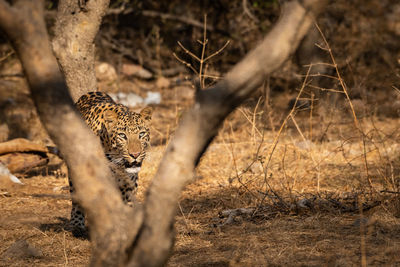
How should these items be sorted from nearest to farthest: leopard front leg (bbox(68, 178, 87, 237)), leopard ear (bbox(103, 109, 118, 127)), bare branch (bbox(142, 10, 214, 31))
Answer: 1. leopard front leg (bbox(68, 178, 87, 237))
2. leopard ear (bbox(103, 109, 118, 127))
3. bare branch (bbox(142, 10, 214, 31))

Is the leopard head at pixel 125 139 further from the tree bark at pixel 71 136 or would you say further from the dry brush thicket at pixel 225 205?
the tree bark at pixel 71 136

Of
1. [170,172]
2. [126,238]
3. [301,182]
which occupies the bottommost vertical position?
[301,182]

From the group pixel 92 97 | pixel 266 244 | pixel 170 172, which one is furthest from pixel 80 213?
pixel 170 172

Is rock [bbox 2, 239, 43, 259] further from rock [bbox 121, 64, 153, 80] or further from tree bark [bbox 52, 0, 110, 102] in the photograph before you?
rock [bbox 121, 64, 153, 80]

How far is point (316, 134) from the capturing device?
928 centimetres

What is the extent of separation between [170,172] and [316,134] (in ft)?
22.8

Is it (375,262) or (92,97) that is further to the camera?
(92,97)

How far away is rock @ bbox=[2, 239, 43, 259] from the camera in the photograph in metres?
4.24

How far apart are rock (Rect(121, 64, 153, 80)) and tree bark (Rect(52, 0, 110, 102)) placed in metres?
6.68

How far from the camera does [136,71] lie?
45.5 ft

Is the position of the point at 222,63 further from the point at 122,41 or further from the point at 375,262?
the point at 375,262

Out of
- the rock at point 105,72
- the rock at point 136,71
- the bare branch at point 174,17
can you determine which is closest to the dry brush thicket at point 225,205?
the rock at point 105,72

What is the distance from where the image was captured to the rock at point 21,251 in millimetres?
4238

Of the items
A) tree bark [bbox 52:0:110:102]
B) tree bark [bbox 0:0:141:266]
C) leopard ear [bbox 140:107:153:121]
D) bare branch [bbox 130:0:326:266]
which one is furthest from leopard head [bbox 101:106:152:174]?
bare branch [bbox 130:0:326:266]
